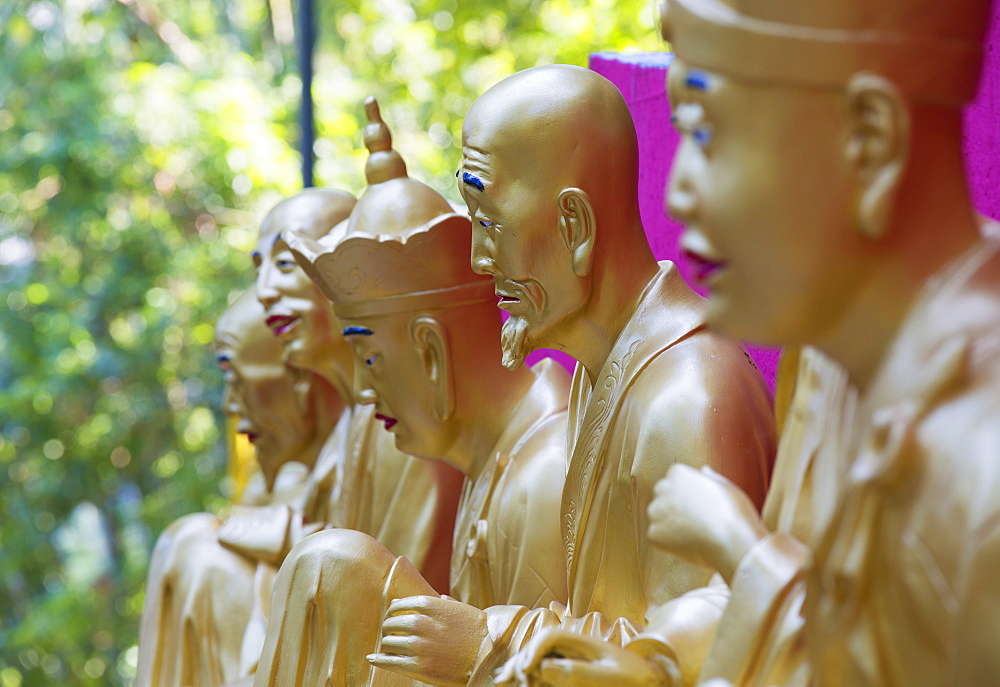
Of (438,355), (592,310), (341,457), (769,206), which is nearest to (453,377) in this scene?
(438,355)

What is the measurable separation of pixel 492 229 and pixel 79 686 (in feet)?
24.2

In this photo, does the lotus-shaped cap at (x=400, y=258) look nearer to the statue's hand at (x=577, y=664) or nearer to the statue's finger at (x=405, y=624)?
the statue's finger at (x=405, y=624)

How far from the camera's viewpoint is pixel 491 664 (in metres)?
2.33

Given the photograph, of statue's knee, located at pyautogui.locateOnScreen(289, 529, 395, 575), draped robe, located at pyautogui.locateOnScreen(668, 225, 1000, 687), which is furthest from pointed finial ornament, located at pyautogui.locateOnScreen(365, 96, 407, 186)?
draped robe, located at pyautogui.locateOnScreen(668, 225, 1000, 687)

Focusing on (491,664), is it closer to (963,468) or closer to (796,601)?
(796,601)

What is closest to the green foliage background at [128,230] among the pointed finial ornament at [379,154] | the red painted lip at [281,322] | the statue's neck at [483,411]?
the red painted lip at [281,322]

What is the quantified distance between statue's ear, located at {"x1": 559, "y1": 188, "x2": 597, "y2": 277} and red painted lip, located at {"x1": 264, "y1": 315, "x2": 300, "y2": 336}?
5.05 feet

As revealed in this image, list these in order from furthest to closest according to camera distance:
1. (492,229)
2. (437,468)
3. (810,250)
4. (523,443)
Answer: (437,468) → (523,443) → (492,229) → (810,250)

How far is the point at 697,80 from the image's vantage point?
5.16ft

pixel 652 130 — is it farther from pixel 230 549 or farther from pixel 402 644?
pixel 402 644

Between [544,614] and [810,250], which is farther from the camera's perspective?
[544,614]

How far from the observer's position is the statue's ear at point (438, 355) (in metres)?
3.12

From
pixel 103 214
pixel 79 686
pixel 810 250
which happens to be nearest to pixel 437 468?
pixel 810 250

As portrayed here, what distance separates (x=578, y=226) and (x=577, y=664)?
100cm
